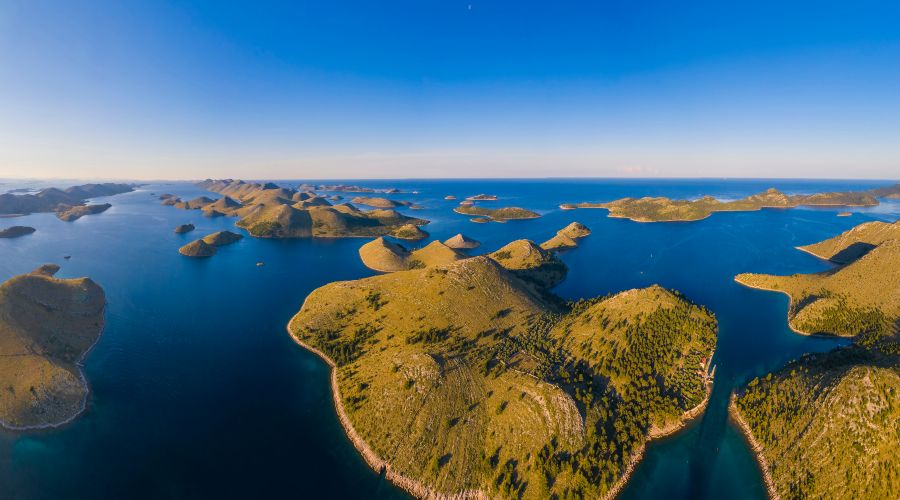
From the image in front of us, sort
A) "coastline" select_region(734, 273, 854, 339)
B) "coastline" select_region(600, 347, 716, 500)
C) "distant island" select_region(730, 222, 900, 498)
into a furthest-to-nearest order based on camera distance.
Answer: "coastline" select_region(734, 273, 854, 339) < "coastline" select_region(600, 347, 716, 500) < "distant island" select_region(730, 222, 900, 498)

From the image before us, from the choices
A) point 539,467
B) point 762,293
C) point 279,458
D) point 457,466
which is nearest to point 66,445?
point 279,458

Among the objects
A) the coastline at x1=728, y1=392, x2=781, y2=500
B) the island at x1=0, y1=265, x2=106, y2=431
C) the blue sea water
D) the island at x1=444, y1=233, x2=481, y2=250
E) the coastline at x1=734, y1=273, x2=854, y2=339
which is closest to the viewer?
the coastline at x1=728, y1=392, x2=781, y2=500

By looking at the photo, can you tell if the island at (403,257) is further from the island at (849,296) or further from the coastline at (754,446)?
the island at (849,296)

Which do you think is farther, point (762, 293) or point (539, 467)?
point (762, 293)

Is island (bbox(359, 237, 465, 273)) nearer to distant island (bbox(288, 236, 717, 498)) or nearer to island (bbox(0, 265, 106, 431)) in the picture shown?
distant island (bbox(288, 236, 717, 498))

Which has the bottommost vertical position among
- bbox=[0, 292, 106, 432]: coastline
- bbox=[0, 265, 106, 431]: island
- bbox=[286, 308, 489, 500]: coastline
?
bbox=[286, 308, 489, 500]: coastline

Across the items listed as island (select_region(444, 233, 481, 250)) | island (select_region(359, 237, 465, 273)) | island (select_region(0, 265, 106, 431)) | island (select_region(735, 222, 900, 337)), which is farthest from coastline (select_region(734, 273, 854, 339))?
island (select_region(0, 265, 106, 431))

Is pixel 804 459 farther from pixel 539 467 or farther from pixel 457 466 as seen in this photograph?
pixel 457 466
